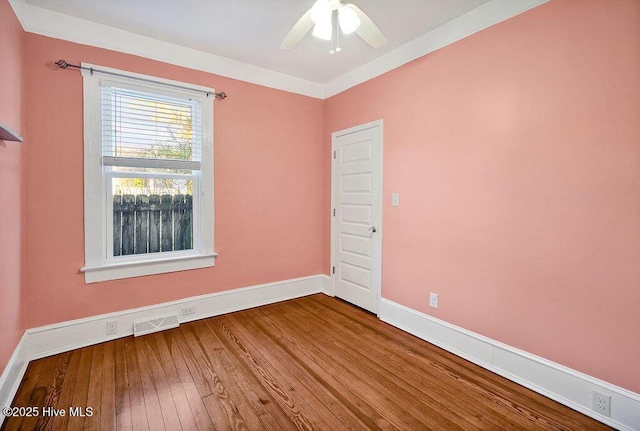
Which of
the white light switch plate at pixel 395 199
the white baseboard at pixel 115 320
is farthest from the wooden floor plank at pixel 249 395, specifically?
the white light switch plate at pixel 395 199

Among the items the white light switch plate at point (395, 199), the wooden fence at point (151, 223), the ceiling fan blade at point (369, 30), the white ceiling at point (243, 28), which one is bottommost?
the wooden fence at point (151, 223)

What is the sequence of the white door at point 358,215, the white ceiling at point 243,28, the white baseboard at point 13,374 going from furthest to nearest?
the white door at point 358,215 < the white ceiling at point 243,28 < the white baseboard at point 13,374

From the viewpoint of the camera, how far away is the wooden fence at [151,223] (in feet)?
9.24

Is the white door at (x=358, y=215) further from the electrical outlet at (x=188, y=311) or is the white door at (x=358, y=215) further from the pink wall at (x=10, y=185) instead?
the pink wall at (x=10, y=185)

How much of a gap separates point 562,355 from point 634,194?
3.55 feet

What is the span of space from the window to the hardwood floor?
0.78 metres

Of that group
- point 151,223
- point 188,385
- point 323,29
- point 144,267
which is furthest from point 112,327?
point 323,29

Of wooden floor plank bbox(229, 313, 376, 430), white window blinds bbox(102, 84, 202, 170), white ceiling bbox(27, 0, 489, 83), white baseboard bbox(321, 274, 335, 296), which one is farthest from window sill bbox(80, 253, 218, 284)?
white ceiling bbox(27, 0, 489, 83)

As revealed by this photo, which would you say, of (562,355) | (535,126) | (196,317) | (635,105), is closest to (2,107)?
(196,317)

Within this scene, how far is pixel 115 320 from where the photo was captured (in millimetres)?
2709

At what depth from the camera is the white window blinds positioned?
2.69 metres

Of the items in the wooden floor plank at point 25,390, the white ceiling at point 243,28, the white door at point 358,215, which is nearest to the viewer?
the wooden floor plank at point 25,390

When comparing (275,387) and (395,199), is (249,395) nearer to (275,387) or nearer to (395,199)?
(275,387)

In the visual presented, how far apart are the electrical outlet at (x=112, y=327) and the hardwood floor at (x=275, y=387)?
0.10 meters
